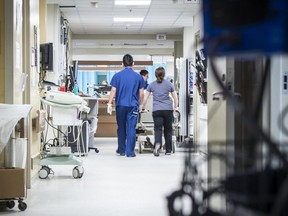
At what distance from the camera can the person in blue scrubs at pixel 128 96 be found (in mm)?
7895

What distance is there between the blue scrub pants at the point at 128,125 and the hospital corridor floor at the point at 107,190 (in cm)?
49

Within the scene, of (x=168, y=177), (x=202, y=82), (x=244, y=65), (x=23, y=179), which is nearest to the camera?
(x=244, y=65)

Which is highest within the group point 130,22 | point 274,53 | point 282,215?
point 130,22

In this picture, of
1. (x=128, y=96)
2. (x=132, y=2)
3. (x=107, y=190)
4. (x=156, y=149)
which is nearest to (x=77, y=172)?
(x=107, y=190)

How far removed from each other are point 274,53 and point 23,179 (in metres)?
3.31

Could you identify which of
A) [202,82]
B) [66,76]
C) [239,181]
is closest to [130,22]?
[66,76]

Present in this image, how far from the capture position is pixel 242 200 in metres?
0.91

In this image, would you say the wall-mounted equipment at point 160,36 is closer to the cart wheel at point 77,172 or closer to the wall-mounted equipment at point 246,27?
→ the cart wheel at point 77,172

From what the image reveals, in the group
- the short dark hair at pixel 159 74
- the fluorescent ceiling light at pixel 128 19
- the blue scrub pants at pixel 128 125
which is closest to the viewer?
the blue scrub pants at pixel 128 125

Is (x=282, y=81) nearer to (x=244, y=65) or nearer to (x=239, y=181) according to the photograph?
(x=244, y=65)

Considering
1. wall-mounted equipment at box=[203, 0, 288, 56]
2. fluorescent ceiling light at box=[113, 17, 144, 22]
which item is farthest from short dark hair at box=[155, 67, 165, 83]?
wall-mounted equipment at box=[203, 0, 288, 56]

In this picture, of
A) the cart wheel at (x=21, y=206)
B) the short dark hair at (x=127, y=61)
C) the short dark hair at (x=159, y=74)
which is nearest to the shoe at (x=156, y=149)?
the short dark hair at (x=159, y=74)

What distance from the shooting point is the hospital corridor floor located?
3920 millimetres

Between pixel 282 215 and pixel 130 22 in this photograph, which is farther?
pixel 130 22
